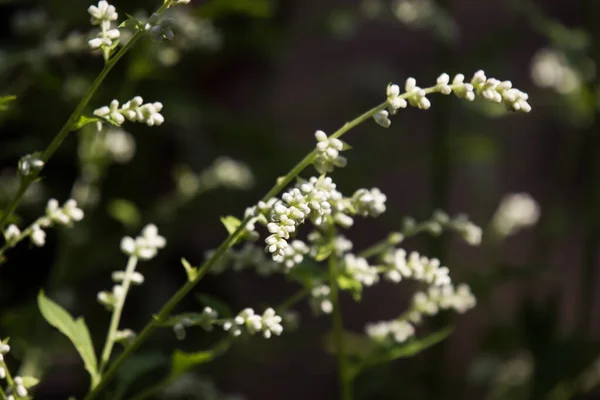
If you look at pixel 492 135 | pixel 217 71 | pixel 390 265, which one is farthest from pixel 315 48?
pixel 390 265

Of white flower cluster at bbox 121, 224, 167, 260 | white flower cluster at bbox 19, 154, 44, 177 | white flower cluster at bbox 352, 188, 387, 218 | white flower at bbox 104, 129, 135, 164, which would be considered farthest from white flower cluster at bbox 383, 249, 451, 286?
white flower at bbox 104, 129, 135, 164

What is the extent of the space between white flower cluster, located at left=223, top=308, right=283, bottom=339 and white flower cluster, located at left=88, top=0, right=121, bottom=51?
23cm

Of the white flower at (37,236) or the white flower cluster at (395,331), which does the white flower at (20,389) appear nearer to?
the white flower at (37,236)

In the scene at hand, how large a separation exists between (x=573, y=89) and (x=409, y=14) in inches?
13.5

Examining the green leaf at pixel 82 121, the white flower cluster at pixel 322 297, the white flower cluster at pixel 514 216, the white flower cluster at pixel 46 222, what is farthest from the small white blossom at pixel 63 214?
the white flower cluster at pixel 514 216

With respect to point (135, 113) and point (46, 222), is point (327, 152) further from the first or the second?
point (46, 222)

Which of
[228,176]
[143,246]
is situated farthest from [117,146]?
[143,246]

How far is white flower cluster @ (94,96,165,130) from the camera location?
2.11ft

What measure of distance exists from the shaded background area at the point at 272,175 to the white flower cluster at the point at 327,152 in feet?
0.67

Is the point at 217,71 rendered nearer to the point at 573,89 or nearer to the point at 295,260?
the point at 573,89

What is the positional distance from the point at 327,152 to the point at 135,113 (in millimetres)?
148

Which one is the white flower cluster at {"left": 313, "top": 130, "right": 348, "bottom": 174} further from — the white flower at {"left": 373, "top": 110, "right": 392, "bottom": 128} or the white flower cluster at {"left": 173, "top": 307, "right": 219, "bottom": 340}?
the white flower cluster at {"left": 173, "top": 307, "right": 219, "bottom": 340}

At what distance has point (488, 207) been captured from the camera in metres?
1.61

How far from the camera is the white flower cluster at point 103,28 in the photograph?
0.65 metres
